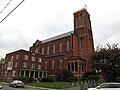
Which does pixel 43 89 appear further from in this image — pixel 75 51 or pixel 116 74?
pixel 75 51

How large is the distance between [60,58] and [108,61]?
1292 inches

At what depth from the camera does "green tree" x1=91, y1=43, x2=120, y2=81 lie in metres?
27.0

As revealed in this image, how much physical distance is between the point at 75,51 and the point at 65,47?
722 centimetres

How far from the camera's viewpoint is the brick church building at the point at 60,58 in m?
50.6

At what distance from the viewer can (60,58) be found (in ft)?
195

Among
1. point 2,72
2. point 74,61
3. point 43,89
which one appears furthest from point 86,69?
point 2,72

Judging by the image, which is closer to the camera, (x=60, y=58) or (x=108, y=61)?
(x=108, y=61)

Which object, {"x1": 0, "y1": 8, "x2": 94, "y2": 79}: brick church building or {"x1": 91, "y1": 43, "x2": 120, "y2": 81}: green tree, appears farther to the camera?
{"x1": 0, "y1": 8, "x2": 94, "y2": 79}: brick church building

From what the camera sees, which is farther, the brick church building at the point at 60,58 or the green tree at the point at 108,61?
the brick church building at the point at 60,58

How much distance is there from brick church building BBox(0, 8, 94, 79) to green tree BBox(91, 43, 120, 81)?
16.6 meters

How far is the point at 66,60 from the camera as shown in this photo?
54.7m

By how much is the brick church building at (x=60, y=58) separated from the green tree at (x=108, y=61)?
16645 millimetres

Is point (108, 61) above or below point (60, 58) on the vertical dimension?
below

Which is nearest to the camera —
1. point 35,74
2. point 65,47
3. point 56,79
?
point 56,79
